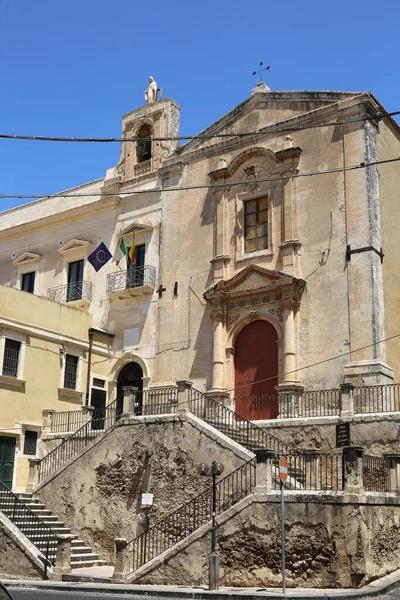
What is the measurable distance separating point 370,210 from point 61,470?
40.0ft

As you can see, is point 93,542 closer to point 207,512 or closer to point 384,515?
point 207,512

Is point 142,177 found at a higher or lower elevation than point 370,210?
higher

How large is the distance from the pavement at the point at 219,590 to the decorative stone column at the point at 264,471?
6.69ft

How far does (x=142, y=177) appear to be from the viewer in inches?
1184

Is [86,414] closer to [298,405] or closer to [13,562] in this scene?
[13,562]

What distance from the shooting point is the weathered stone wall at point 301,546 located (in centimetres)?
1495

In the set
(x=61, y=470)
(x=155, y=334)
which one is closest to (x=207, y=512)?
(x=61, y=470)

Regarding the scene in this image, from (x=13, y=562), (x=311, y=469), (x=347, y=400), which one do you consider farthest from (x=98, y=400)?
(x=311, y=469)

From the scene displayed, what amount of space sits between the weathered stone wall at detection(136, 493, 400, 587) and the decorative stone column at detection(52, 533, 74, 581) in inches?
87.7

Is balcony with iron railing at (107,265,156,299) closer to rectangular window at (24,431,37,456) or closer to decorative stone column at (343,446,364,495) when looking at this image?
rectangular window at (24,431,37,456)

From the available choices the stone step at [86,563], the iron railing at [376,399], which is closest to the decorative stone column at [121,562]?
the stone step at [86,563]

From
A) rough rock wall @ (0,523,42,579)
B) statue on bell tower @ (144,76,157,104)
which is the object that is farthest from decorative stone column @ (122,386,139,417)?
statue on bell tower @ (144,76,157,104)

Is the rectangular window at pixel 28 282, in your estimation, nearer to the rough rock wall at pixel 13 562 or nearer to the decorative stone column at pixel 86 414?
the decorative stone column at pixel 86 414

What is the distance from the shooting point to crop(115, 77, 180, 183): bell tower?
3003 cm
